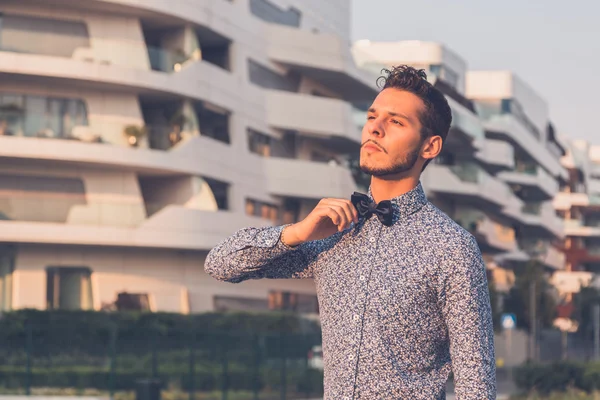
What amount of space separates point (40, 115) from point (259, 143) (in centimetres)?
1210

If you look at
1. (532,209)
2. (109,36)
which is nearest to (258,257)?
(109,36)

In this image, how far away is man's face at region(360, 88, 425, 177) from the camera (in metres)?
4.34

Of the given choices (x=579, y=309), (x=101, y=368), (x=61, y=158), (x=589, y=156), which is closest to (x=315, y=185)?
(x=61, y=158)

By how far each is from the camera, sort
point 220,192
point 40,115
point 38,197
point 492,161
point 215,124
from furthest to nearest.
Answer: point 492,161
point 215,124
point 220,192
point 40,115
point 38,197

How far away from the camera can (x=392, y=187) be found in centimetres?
446

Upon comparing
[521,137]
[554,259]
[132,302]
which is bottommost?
[132,302]

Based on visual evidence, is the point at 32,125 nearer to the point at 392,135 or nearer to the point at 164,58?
the point at 164,58

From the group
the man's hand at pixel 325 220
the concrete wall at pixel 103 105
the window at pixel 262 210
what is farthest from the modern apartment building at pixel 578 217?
the man's hand at pixel 325 220

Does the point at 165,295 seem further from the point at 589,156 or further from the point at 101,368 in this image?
the point at 589,156

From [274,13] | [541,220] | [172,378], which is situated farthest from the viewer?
[541,220]

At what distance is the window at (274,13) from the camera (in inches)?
2195

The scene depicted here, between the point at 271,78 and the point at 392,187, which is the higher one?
the point at 271,78

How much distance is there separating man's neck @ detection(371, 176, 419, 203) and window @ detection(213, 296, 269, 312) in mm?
45677

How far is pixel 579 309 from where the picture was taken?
90.6 meters
